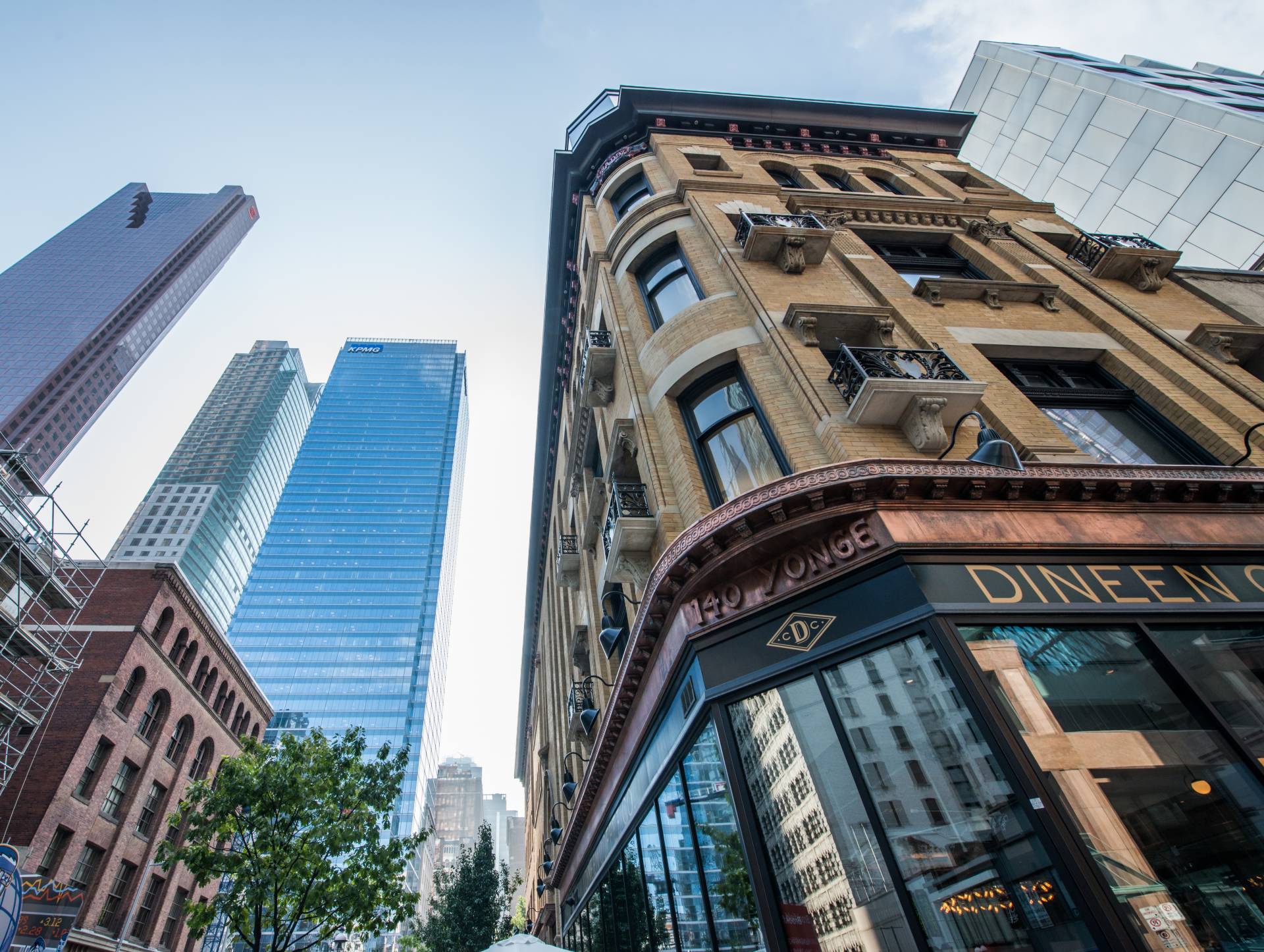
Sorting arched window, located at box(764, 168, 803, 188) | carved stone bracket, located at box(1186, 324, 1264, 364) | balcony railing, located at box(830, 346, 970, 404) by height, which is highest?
arched window, located at box(764, 168, 803, 188)

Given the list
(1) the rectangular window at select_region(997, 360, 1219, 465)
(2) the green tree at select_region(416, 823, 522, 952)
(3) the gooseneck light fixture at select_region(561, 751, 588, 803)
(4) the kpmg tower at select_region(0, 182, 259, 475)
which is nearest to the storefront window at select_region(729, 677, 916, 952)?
(1) the rectangular window at select_region(997, 360, 1219, 465)

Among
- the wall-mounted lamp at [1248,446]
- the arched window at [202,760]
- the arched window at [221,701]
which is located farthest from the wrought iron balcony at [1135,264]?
the arched window at [221,701]

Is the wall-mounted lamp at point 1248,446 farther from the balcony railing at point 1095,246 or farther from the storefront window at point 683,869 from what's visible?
the storefront window at point 683,869

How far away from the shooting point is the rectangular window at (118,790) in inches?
1093

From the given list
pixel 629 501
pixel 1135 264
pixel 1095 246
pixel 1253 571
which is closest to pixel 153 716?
pixel 629 501

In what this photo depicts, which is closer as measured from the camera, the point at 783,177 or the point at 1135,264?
the point at 1135,264

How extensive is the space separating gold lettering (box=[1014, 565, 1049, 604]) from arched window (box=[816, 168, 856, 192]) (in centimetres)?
1610

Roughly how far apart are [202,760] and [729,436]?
3952cm

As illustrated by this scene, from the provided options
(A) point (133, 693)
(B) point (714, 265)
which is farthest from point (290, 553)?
(B) point (714, 265)

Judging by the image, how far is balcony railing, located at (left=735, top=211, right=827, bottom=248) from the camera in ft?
42.7

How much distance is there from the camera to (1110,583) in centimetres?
730

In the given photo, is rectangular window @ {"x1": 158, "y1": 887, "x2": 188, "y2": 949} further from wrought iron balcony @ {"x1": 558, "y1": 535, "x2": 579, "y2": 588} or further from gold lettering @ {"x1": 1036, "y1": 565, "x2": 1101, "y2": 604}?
gold lettering @ {"x1": 1036, "y1": 565, "x2": 1101, "y2": 604}

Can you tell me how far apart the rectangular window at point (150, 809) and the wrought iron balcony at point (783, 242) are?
3603cm

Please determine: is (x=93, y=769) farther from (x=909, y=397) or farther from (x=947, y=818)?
(x=909, y=397)
